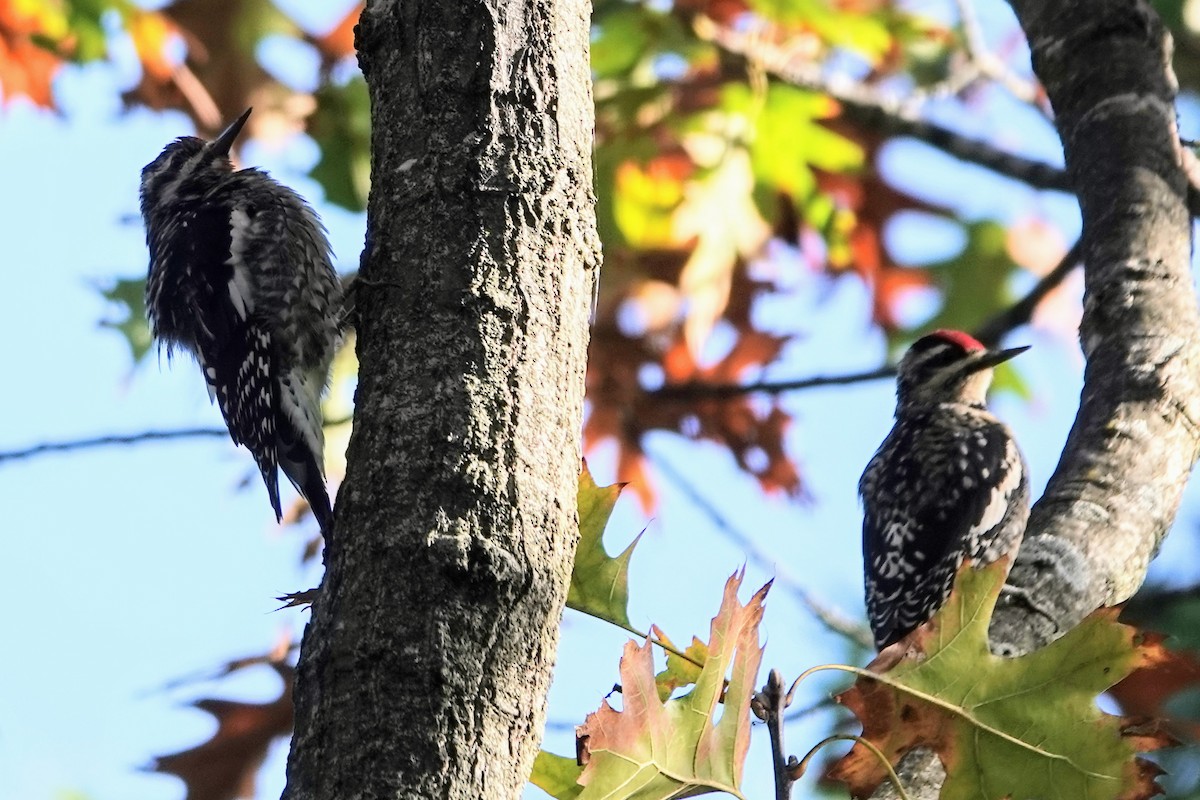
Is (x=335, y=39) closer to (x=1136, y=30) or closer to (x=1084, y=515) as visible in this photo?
(x=1136, y=30)

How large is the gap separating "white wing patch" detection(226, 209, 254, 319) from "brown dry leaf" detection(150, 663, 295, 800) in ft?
4.23

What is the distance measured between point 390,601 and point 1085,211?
2.25 meters

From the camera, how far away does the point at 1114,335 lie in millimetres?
2943

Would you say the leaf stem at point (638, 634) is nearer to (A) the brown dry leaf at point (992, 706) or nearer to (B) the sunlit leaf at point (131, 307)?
(A) the brown dry leaf at point (992, 706)

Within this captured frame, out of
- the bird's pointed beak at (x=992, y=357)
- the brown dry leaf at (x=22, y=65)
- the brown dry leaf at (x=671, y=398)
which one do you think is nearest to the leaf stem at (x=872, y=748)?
the bird's pointed beak at (x=992, y=357)

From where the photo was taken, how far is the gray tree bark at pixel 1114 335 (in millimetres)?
2580

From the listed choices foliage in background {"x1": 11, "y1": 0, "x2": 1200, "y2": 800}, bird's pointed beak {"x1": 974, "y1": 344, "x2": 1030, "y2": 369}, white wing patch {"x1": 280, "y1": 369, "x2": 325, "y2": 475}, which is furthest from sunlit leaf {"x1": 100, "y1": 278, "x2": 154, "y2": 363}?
bird's pointed beak {"x1": 974, "y1": 344, "x2": 1030, "y2": 369}

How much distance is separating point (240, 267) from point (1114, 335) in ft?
10.5

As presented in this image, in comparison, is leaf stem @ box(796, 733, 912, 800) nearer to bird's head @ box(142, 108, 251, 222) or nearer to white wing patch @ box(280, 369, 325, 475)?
white wing patch @ box(280, 369, 325, 475)

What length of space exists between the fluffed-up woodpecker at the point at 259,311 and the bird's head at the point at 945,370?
2213 millimetres

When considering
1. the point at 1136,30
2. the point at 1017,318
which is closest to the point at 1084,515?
the point at 1136,30

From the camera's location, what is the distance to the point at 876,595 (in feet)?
14.8

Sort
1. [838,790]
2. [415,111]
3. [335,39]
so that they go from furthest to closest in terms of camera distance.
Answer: [335,39] → [838,790] → [415,111]

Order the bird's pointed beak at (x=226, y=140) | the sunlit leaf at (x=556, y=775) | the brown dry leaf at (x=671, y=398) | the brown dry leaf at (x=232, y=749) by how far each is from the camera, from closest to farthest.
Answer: the sunlit leaf at (x=556, y=775)
the brown dry leaf at (x=232, y=749)
the bird's pointed beak at (x=226, y=140)
the brown dry leaf at (x=671, y=398)
